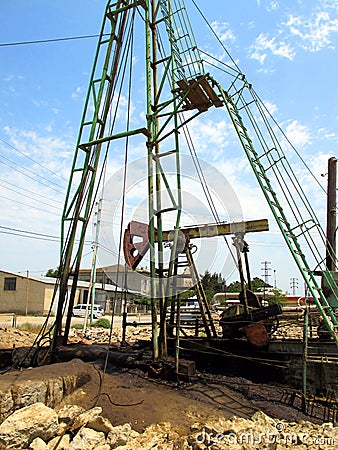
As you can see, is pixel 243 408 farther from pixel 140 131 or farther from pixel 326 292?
pixel 140 131

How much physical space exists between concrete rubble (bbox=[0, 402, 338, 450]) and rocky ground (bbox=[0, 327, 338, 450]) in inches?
0.4

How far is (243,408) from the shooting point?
568 cm

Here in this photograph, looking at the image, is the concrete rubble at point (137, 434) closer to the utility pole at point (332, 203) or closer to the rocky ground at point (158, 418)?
the rocky ground at point (158, 418)

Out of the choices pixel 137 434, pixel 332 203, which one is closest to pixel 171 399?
pixel 137 434

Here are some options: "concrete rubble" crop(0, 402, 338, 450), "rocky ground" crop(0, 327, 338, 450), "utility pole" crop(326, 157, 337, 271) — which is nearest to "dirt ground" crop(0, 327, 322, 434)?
"rocky ground" crop(0, 327, 338, 450)

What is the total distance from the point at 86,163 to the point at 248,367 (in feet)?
19.8

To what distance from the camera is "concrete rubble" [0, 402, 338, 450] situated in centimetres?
434

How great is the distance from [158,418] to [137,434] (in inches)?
21.7

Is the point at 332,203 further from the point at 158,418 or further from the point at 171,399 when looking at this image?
the point at 158,418

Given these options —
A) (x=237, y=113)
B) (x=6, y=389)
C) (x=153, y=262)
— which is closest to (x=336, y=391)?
(x=153, y=262)

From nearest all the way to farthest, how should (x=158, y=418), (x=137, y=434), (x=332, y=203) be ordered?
(x=137, y=434)
(x=158, y=418)
(x=332, y=203)

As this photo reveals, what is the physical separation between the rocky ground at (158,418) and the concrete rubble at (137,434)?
0.01 meters

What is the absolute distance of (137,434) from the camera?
4.71 m

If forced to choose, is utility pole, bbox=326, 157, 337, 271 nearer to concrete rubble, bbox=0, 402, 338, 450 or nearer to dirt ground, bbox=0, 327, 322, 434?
dirt ground, bbox=0, 327, 322, 434
